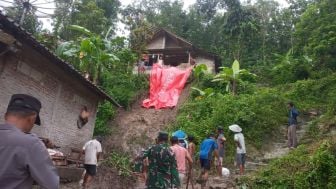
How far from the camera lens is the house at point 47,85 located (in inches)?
332

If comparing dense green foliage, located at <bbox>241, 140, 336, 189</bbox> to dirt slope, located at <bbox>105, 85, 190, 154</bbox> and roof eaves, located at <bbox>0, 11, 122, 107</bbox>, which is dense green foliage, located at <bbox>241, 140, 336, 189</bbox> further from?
dirt slope, located at <bbox>105, 85, 190, 154</bbox>

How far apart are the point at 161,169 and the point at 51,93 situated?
633 centimetres

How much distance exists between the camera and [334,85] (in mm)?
19438

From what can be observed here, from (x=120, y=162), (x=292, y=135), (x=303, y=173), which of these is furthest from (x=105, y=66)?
(x=303, y=173)

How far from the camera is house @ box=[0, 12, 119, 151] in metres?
8.42

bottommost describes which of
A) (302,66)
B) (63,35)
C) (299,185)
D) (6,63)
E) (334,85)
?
(299,185)

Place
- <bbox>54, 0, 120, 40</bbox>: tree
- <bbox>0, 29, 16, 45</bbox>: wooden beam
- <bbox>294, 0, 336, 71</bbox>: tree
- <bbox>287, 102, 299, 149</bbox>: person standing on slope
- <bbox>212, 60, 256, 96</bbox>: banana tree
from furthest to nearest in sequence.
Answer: <bbox>54, 0, 120, 40</bbox>: tree, <bbox>212, 60, 256, 96</bbox>: banana tree, <bbox>294, 0, 336, 71</bbox>: tree, <bbox>287, 102, 299, 149</bbox>: person standing on slope, <bbox>0, 29, 16, 45</bbox>: wooden beam

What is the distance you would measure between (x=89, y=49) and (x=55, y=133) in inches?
305

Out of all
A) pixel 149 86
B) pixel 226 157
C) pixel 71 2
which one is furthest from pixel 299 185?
pixel 71 2

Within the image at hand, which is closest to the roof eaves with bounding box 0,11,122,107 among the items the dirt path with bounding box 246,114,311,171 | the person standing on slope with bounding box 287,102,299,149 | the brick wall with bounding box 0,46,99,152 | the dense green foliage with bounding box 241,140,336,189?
the brick wall with bounding box 0,46,99,152

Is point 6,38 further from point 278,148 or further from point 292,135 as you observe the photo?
point 278,148

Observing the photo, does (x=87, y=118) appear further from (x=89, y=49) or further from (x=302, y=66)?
(x=302, y=66)

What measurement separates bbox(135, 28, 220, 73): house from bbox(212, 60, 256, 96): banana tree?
5.21 metres

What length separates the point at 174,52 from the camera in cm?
2991
